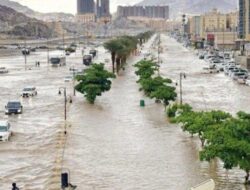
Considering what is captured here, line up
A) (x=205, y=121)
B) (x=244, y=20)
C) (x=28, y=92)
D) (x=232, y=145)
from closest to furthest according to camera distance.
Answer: (x=232, y=145) → (x=205, y=121) → (x=28, y=92) → (x=244, y=20)

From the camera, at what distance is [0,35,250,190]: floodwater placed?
21203 mm

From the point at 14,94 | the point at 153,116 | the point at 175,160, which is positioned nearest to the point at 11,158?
the point at 175,160

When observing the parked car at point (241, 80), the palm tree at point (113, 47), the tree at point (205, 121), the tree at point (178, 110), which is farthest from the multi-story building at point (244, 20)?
the tree at point (205, 121)

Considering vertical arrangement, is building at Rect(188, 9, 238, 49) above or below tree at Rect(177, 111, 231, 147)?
above

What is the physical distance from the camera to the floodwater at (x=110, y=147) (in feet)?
69.6

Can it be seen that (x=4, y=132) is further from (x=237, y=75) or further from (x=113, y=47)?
(x=113, y=47)

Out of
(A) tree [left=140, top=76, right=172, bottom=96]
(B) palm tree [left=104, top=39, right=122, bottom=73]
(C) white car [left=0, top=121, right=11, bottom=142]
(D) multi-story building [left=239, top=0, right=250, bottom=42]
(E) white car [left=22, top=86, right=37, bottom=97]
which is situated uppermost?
(D) multi-story building [left=239, top=0, right=250, bottom=42]

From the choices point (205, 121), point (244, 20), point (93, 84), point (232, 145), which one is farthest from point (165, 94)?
point (244, 20)

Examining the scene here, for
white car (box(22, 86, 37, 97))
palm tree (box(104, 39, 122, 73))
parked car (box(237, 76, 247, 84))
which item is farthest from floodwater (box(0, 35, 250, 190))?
palm tree (box(104, 39, 122, 73))

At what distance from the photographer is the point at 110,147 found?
87.5 feet

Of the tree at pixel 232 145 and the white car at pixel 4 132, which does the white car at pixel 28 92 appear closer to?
the white car at pixel 4 132

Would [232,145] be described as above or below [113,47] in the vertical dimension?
below

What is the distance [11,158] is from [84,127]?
25.5ft

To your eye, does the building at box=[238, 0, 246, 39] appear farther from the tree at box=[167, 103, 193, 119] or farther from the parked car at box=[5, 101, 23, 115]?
the tree at box=[167, 103, 193, 119]
